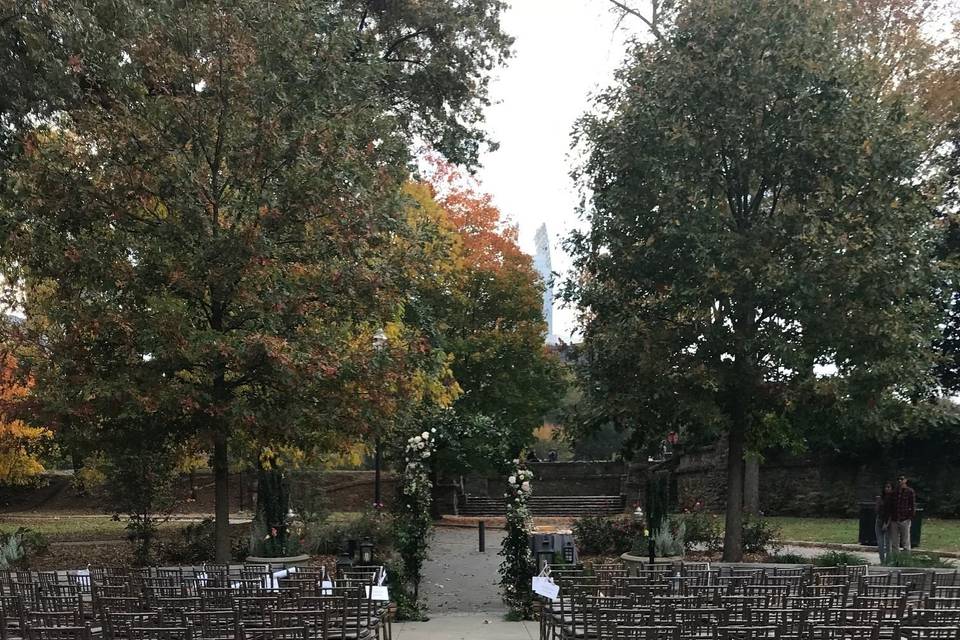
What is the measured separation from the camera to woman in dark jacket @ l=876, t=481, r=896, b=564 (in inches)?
658

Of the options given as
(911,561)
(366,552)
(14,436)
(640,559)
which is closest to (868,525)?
(911,561)

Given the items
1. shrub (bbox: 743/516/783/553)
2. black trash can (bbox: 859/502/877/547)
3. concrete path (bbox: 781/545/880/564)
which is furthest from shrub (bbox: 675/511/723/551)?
black trash can (bbox: 859/502/877/547)

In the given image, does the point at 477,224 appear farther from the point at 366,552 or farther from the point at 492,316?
the point at 366,552

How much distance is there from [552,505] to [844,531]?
1450 centimetres

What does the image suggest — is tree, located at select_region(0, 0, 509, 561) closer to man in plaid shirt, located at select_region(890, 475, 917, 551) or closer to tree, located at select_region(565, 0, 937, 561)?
tree, located at select_region(565, 0, 937, 561)

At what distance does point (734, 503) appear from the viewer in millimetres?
15469

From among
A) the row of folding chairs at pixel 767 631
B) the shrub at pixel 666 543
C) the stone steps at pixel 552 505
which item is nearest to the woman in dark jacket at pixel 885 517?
the shrub at pixel 666 543

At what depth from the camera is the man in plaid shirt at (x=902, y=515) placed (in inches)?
654

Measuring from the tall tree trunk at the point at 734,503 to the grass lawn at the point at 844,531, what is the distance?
23.1 feet

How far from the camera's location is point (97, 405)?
1209 cm

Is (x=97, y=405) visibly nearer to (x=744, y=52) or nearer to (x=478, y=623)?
(x=478, y=623)

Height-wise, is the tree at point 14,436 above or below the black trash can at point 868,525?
above

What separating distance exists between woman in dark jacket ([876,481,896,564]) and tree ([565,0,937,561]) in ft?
7.99

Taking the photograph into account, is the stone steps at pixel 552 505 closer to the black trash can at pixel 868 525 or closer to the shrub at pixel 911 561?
the black trash can at pixel 868 525
